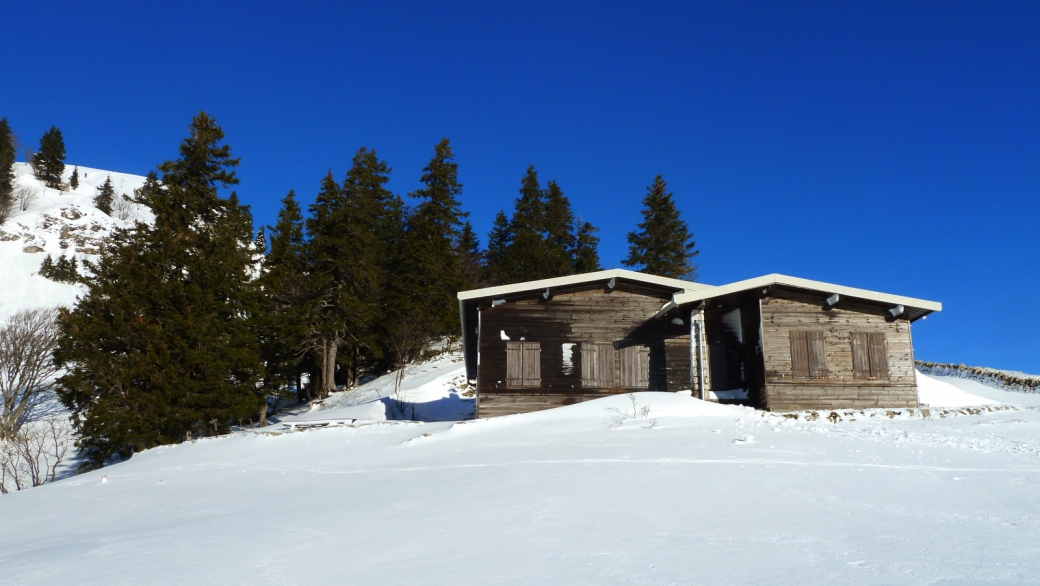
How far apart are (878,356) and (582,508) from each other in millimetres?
14887

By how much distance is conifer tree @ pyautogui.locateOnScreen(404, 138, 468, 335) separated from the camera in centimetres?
3756

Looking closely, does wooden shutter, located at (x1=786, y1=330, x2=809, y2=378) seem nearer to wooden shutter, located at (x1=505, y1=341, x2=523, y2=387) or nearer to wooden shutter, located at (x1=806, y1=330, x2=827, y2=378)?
wooden shutter, located at (x1=806, y1=330, x2=827, y2=378)

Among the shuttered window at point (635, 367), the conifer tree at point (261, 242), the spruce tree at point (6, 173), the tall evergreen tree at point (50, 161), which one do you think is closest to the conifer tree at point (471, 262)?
the conifer tree at point (261, 242)

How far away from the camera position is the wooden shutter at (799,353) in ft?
65.2

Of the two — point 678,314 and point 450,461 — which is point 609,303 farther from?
point 450,461

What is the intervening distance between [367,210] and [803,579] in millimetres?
34295

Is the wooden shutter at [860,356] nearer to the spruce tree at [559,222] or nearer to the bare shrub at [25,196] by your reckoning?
the spruce tree at [559,222]

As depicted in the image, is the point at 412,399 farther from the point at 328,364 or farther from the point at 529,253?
the point at 529,253

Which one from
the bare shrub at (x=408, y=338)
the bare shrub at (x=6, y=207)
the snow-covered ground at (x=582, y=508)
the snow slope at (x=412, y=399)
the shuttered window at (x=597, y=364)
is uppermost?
the bare shrub at (x=6, y=207)

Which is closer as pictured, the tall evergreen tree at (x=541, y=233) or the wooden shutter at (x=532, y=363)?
the wooden shutter at (x=532, y=363)

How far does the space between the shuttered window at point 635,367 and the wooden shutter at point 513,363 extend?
3.09 m

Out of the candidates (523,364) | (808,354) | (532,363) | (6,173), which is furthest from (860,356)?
(6,173)

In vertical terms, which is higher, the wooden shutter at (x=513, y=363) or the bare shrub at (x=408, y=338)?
the bare shrub at (x=408, y=338)

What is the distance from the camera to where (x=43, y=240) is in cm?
6744
